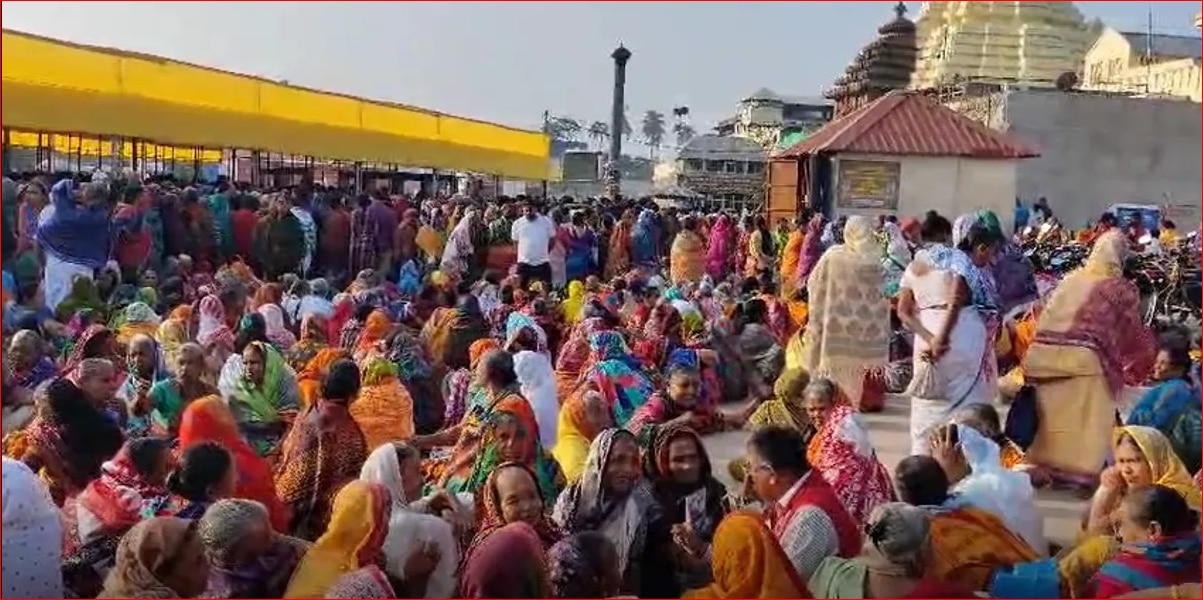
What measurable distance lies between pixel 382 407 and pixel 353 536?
6.26ft

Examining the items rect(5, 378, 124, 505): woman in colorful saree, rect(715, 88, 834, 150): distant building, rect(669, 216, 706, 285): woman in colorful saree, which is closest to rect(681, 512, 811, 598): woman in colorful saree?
rect(5, 378, 124, 505): woman in colorful saree

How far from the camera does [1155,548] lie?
3016 mm

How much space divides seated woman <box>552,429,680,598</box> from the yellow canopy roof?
7616 mm

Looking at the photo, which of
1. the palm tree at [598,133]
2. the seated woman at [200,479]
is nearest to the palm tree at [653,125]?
the palm tree at [598,133]

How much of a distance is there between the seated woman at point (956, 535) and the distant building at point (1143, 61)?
23.1m

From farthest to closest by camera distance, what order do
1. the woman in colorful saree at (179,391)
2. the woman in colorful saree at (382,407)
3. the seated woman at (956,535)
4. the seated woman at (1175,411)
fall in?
the woman in colorful saree at (382,407), the woman in colorful saree at (179,391), the seated woman at (1175,411), the seated woman at (956,535)

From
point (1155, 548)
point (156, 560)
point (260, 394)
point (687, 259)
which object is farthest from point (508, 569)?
point (687, 259)

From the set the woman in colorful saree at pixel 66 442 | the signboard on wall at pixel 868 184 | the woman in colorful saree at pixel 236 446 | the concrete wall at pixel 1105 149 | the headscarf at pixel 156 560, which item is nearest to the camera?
the headscarf at pixel 156 560

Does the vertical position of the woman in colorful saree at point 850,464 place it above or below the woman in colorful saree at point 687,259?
below

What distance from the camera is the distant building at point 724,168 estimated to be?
82.5 feet

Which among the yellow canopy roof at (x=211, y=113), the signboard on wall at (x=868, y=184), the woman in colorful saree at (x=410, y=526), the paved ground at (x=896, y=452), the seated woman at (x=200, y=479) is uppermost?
the yellow canopy roof at (x=211, y=113)

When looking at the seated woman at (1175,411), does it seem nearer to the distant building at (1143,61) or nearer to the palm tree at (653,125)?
the distant building at (1143,61)

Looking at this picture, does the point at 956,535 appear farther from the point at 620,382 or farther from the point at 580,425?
the point at 620,382

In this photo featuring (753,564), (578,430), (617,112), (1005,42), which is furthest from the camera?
(1005,42)
